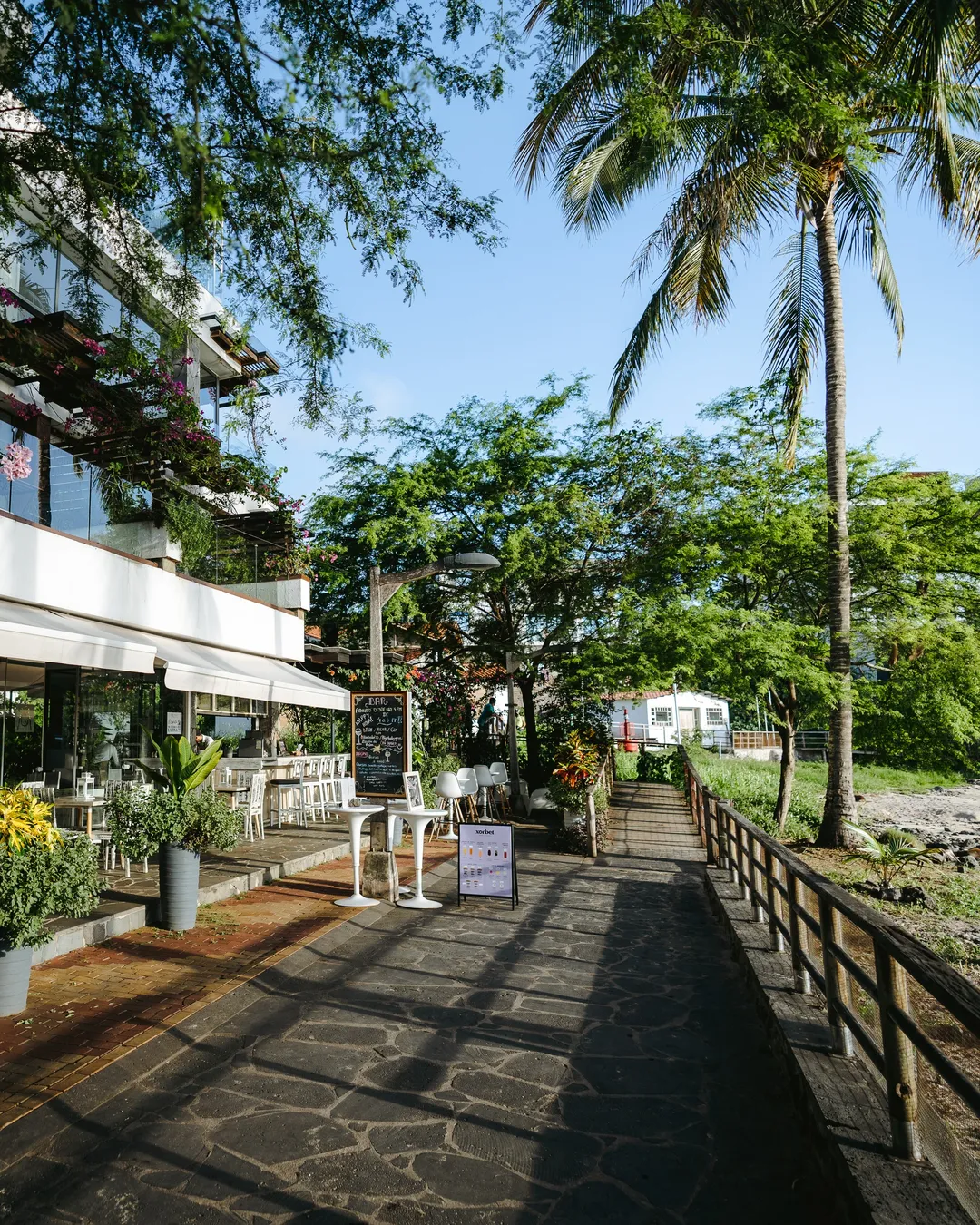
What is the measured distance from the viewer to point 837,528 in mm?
13164

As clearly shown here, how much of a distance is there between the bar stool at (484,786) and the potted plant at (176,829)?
7046 mm

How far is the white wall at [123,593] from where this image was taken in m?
10.1

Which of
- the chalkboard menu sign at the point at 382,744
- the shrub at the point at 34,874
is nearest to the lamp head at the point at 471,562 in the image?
the chalkboard menu sign at the point at 382,744

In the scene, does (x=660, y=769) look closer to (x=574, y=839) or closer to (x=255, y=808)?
(x=574, y=839)

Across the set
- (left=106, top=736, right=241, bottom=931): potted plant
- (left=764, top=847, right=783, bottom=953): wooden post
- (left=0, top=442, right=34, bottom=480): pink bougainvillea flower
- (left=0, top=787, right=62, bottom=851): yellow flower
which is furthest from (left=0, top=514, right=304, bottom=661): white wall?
(left=764, top=847, right=783, bottom=953): wooden post

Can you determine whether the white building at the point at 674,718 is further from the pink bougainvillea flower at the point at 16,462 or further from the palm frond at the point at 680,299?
the pink bougainvillea flower at the point at 16,462

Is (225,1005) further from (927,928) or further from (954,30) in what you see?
(954,30)

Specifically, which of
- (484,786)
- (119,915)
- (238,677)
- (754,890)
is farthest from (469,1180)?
(484,786)

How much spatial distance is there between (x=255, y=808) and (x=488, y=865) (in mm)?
4975

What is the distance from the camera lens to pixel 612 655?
13977 mm

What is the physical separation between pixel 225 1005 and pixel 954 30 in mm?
11083

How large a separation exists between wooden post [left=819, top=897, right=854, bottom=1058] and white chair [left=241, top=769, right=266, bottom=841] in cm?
899

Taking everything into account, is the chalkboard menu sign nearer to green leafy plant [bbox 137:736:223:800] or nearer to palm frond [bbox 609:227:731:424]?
green leafy plant [bbox 137:736:223:800]

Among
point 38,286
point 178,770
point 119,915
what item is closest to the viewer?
point 119,915
